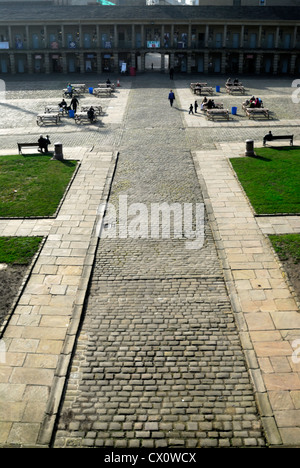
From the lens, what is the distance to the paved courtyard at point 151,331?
8.87m

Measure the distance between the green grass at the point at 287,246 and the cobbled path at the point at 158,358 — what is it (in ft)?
6.91

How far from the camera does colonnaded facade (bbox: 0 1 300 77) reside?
185 feet

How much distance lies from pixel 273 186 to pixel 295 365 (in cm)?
1130

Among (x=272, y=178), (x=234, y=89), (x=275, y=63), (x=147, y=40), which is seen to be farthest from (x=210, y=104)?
(x=147, y=40)

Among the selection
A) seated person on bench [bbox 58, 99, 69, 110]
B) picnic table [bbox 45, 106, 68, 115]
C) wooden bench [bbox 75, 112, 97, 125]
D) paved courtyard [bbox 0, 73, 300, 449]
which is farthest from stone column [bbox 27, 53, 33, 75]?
paved courtyard [bbox 0, 73, 300, 449]

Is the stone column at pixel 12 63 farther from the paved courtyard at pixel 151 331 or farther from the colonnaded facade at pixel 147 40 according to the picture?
the paved courtyard at pixel 151 331

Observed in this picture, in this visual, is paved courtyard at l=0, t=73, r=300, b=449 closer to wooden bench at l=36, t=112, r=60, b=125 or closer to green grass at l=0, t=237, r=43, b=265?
green grass at l=0, t=237, r=43, b=265

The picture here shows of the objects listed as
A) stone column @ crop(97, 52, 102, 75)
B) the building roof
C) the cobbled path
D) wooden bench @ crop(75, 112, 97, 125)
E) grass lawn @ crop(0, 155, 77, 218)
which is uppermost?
the building roof

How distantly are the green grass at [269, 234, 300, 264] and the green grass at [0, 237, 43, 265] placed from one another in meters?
8.04

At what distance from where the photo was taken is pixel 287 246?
15227 millimetres

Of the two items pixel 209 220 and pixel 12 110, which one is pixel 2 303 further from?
pixel 12 110

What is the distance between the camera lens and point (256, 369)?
10078 mm

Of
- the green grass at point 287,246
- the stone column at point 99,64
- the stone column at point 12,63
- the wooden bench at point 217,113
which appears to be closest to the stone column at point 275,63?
the stone column at point 99,64
